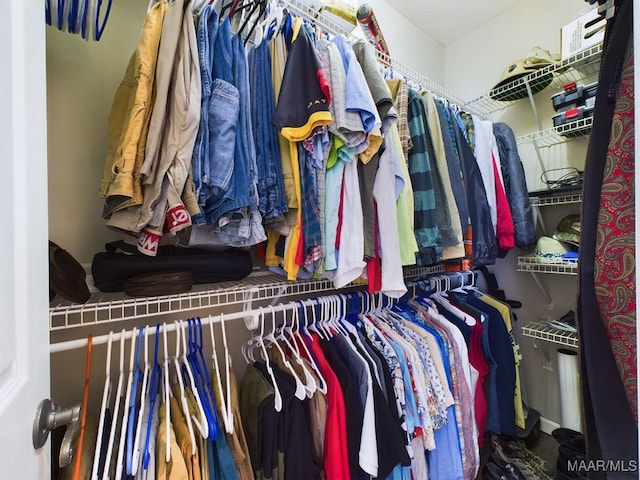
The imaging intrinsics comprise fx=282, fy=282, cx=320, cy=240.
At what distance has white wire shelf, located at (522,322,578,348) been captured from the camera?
1.33 m

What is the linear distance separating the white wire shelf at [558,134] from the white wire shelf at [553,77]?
25cm

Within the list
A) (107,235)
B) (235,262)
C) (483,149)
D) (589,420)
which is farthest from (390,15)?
(589,420)

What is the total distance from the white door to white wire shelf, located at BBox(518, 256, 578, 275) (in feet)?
5.84

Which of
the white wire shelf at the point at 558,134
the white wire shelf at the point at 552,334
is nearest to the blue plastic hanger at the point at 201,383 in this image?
the white wire shelf at the point at 552,334

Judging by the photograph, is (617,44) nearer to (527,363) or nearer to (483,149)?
(483,149)

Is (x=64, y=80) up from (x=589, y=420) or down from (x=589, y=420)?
up

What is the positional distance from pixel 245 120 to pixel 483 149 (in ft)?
3.96

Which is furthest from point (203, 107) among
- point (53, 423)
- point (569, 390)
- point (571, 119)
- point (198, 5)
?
point (569, 390)

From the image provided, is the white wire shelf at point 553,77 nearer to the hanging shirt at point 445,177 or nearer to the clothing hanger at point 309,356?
the hanging shirt at point 445,177

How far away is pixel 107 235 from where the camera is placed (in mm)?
907

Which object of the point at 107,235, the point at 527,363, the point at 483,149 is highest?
the point at 483,149

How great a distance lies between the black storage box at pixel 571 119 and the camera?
1288 millimetres

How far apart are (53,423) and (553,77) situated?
224 cm

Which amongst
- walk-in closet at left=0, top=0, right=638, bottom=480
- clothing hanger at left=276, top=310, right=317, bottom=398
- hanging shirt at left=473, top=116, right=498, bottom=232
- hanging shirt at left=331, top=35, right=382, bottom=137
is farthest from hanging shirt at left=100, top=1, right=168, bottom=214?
hanging shirt at left=473, top=116, right=498, bottom=232
